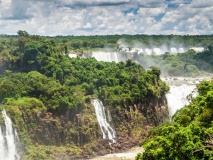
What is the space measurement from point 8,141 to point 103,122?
10622mm

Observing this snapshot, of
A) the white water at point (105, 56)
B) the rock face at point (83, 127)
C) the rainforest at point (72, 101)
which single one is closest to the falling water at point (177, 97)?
the rainforest at point (72, 101)

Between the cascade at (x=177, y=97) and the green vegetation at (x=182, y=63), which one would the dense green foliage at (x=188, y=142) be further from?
the green vegetation at (x=182, y=63)

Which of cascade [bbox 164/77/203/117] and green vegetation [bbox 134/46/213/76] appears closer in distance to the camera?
cascade [bbox 164/77/203/117]

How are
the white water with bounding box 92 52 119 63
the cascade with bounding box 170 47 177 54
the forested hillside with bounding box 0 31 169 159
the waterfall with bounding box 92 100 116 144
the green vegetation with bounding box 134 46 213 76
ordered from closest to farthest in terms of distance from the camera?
the forested hillside with bounding box 0 31 169 159, the waterfall with bounding box 92 100 116 144, the white water with bounding box 92 52 119 63, the green vegetation with bounding box 134 46 213 76, the cascade with bounding box 170 47 177 54

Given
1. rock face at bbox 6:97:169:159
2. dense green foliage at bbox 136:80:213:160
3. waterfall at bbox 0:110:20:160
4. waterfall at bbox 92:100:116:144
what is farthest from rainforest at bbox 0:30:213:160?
dense green foliage at bbox 136:80:213:160

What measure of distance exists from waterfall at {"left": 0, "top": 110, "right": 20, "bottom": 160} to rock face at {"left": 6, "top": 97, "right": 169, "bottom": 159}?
582mm

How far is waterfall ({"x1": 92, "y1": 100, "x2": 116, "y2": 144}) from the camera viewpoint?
38.2m

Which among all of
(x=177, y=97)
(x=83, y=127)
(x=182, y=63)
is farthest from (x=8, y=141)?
(x=182, y=63)

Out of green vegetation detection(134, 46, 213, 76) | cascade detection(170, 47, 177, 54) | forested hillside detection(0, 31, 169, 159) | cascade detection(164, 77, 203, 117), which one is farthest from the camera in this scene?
cascade detection(170, 47, 177, 54)

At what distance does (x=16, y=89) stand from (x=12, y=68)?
9141 mm

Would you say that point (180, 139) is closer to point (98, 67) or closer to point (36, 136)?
point (36, 136)

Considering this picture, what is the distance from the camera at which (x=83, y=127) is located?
36688mm

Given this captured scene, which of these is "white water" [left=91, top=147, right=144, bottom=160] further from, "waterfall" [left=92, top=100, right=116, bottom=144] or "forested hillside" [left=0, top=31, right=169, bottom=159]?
"waterfall" [left=92, top=100, right=116, bottom=144]

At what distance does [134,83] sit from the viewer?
43750 mm
